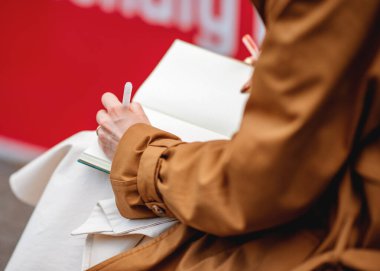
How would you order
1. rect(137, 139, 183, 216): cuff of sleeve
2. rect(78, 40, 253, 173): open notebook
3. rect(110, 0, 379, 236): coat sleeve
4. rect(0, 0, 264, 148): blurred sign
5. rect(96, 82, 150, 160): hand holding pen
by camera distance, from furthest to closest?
rect(0, 0, 264, 148): blurred sign → rect(78, 40, 253, 173): open notebook → rect(96, 82, 150, 160): hand holding pen → rect(137, 139, 183, 216): cuff of sleeve → rect(110, 0, 379, 236): coat sleeve

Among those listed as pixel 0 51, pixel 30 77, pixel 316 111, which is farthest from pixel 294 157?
pixel 0 51

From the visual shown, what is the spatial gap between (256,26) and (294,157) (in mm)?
1132

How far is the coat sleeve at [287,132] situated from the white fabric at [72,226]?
0.48ft

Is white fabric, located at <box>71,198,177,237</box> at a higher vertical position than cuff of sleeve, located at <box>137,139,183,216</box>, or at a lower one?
lower

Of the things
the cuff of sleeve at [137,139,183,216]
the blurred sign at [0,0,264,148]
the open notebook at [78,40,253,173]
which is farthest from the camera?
the blurred sign at [0,0,264,148]

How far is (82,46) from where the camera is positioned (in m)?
1.69

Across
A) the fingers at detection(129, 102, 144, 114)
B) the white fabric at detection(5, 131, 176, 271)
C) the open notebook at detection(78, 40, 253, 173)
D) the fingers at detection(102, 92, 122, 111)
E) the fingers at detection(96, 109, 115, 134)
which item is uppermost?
the fingers at detection(102, 92, 122, 111)

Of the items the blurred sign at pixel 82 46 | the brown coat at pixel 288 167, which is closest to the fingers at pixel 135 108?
the brown coat at pixel 288 167

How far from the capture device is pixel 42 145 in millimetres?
1608

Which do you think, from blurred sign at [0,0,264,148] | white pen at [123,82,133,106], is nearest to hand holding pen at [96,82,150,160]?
white pen at [123,82,133,106]

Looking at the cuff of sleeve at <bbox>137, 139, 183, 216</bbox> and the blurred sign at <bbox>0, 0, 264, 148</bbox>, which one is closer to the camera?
the cuff of sleeve at <bbox>137, 139, 183, 216</bbox>

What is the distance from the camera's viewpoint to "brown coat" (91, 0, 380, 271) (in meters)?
0.54

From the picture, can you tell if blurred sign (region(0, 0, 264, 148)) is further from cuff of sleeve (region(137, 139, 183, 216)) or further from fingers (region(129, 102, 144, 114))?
cuff of sleeve (region(137, 139, 183, 216))

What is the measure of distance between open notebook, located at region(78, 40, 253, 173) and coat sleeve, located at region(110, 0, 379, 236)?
0.94ft
